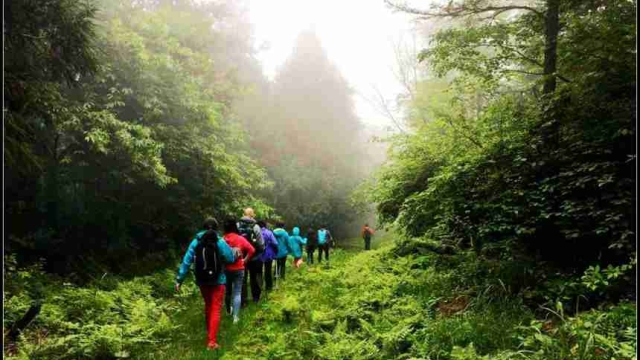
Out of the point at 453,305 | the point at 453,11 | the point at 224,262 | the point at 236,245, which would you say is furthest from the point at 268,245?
the point at 453,11

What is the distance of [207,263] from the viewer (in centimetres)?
655

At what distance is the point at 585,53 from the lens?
612cm

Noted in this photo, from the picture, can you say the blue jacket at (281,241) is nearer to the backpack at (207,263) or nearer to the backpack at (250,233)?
the backpack at (250,233)

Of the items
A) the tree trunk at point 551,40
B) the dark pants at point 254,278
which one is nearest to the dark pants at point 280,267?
the dark pants at point 254,278

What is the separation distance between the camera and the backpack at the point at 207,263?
6.55 metres

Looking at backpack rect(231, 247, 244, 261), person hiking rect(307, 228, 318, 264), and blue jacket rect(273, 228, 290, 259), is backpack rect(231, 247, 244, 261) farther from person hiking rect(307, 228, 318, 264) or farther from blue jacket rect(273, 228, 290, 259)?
person hiking rect(307, 228, 318, 264)

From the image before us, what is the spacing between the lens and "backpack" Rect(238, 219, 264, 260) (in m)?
8.70

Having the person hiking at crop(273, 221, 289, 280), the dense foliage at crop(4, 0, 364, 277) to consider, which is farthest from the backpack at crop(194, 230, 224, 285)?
the person hiking at crop(273, 221, 289, 280)

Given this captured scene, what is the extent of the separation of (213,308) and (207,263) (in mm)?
762

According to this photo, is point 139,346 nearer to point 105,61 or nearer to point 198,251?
point 198,251

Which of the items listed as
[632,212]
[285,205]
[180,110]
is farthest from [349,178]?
[632,212]

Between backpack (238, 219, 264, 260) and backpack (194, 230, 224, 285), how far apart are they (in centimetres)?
202

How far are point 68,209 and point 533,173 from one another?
13404 millimetres

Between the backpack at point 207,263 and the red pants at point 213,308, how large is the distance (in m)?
0.15
